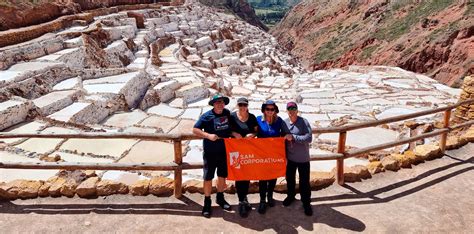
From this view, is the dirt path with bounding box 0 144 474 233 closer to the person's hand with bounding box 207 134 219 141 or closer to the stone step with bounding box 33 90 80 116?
the person's hand with bounding box 207 134 219 141

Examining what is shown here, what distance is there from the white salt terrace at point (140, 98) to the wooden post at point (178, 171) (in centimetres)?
142

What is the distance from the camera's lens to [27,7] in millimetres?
16125

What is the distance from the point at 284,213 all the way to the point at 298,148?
30.0 inches

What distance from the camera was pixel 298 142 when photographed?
4.13m

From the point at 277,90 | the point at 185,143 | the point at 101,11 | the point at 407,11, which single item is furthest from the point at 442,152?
the point at 407,11

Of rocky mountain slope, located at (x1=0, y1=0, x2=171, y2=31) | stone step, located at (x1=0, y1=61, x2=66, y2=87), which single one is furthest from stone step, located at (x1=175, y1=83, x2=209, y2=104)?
rocky mountain slope, located at (x1=0, y1=0, x2=171, y2=31)

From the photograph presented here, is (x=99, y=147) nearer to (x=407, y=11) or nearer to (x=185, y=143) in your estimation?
(x=185, y=143)

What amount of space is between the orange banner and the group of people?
68mm

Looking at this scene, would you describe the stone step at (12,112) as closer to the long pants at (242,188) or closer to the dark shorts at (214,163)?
the dark shorts at (214,163)

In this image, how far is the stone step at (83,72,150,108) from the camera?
31.3ft

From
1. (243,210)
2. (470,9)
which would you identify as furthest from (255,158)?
(470,9)

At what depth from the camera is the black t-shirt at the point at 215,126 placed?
4.09m

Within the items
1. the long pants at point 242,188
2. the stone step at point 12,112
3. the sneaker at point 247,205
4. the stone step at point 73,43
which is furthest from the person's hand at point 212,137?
the stone step at point 73,43

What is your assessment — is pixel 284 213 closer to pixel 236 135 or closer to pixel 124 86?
pixel 236 135
